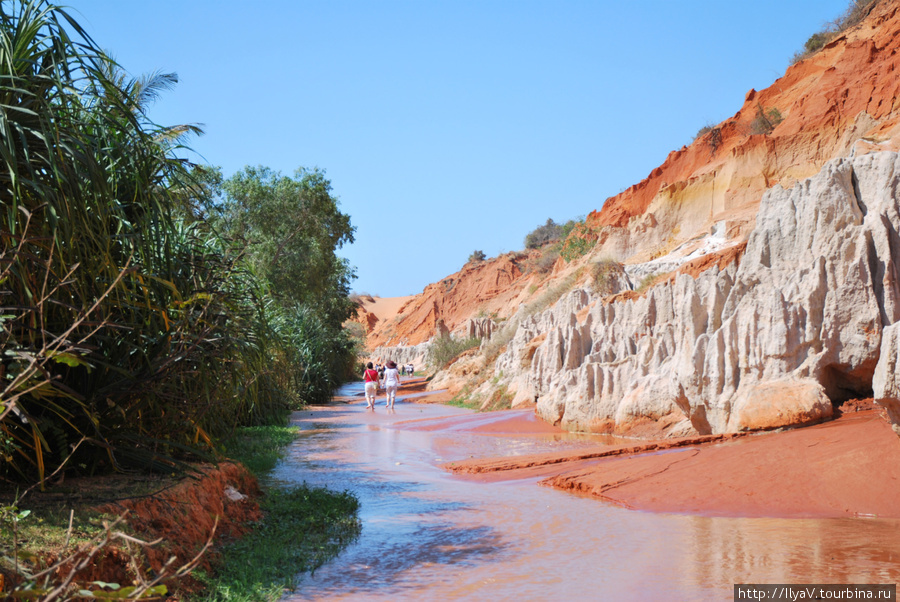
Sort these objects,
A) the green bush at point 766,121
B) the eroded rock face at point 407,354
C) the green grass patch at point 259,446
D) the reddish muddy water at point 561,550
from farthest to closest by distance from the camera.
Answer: the eroded rock face at point 407,354 < the green bush at point 766,121 < the green grass patch at point 259,446 < the reddish muddy water at point 561,550

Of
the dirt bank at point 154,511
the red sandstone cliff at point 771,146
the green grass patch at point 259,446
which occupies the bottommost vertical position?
the green grass patch at point 259,446

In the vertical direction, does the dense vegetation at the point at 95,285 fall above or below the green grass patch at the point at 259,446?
above

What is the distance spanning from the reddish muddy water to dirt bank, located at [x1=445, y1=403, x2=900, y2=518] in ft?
1.01

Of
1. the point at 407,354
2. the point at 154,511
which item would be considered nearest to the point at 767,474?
the point at 154,511

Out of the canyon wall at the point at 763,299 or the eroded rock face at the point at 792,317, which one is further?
the canyon wall at the point at 763,299

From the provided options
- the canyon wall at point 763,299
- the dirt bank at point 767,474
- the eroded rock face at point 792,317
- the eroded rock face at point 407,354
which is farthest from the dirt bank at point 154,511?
the eroded rock face at point 407,354

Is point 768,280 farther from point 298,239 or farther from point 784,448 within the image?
point 298,239

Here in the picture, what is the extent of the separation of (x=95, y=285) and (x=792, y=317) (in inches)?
333

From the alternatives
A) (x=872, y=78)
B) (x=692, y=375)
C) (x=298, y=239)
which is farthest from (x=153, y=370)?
(x=872, y=78)

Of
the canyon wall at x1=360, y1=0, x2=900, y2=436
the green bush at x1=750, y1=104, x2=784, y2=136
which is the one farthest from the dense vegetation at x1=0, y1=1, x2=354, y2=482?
the green bush at x1=750, y1=104, x2=784, y2=136

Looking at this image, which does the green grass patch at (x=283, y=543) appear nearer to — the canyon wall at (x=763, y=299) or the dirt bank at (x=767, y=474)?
the dirt bank at (x=767, y=474)

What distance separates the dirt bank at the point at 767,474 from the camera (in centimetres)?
683

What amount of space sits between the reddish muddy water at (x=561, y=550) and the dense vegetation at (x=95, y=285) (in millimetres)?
1981

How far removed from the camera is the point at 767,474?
24.7ft
